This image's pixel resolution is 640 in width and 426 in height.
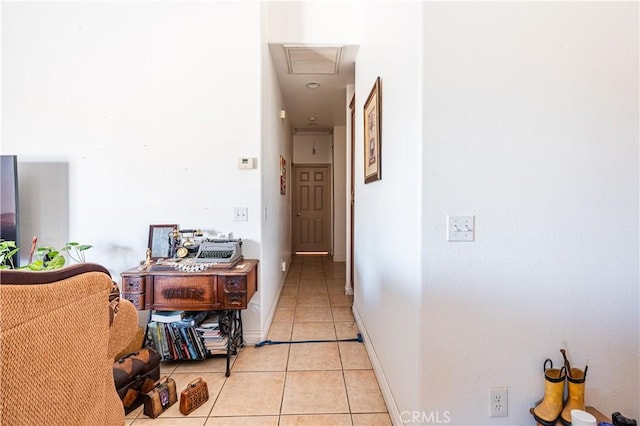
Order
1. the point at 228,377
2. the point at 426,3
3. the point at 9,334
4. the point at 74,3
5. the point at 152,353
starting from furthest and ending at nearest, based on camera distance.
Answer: the point at 74,3 < the point at 228,377 < the point at 152,353 < the point at 426,3 < the point at 9,334

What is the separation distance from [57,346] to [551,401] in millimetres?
1748

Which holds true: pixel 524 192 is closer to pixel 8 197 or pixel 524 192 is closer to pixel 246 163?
pixel 246 163

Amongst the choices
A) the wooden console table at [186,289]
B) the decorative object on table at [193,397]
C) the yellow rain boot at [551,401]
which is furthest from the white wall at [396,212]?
the decorative object on table at [193,397]

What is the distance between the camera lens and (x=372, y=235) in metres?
2.15

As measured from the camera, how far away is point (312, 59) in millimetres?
2979

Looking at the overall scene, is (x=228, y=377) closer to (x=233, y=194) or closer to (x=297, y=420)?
(x=297, y=420)

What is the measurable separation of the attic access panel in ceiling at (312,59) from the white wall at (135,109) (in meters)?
0.51

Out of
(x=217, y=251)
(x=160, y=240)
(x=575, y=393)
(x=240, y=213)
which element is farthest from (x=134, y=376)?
(x=575, y=393)

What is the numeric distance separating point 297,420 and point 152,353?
1.01 meters

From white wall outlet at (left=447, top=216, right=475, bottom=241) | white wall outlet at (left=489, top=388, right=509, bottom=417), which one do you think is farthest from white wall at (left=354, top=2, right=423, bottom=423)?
white wall outlet at (left=489, top=388, right=509, bottom=417)

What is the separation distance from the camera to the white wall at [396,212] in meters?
1.27

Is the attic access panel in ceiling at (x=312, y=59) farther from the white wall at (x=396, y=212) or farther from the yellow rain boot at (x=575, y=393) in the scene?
the yellow rain boot at (x=575, y=393)

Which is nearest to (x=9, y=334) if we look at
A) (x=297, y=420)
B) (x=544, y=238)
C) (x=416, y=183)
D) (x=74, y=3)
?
(x=416, y=183)

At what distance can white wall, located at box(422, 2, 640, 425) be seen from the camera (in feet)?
4.01
